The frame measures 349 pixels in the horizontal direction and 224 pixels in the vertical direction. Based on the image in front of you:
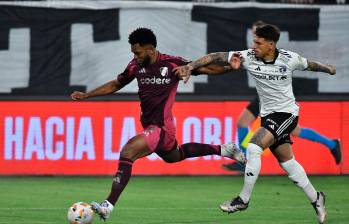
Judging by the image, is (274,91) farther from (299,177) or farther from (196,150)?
(196,150)

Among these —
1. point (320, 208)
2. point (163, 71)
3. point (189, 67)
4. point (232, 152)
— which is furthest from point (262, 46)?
point (320, 208)

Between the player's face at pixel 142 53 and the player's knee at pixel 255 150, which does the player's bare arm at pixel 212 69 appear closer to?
the player's face at pixel 142 53

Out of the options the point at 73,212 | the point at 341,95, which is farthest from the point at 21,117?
the point at 73,212

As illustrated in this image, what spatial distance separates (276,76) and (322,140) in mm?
5252

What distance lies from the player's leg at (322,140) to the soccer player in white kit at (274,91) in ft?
15.7

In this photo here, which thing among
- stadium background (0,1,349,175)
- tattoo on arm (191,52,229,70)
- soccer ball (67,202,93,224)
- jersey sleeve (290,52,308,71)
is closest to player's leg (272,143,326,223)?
jersey sleeve (290,52,308,71)

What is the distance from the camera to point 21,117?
16484 mm

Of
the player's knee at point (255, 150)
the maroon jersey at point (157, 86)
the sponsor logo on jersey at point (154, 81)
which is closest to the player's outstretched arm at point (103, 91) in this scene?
the maroon jersey at point (157, 86)

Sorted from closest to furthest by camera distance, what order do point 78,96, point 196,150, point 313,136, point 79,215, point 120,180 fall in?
point 79,215 < point 120,180 < point 78,96 < point 196,150 < point 313,136

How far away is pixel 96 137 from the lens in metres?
16.5

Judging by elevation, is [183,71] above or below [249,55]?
below

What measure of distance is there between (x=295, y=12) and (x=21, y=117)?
16.3ft

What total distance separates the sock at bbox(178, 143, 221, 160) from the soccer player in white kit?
38.2 inches

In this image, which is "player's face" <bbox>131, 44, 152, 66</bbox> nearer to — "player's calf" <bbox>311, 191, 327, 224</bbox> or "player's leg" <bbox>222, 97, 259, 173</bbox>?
"player's calf" <bbox>311, 191, 327, 224</bbox>
